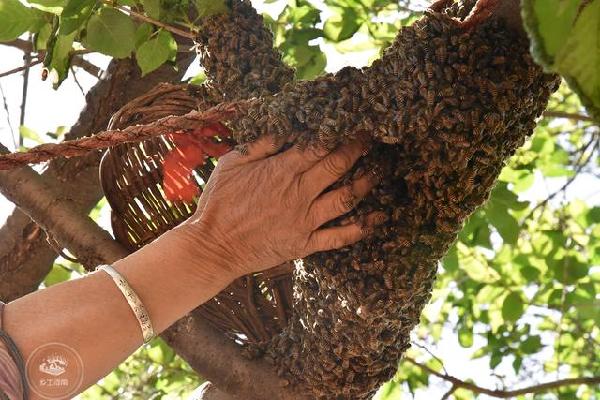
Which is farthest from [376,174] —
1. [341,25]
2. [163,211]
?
[341,25]

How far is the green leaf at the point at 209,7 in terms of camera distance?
1569 millimetres

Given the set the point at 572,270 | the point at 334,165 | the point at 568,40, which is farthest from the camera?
the point at 572,270

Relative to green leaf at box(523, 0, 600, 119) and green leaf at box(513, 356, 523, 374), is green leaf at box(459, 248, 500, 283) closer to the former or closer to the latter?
green leaf at box(513, 356, 523, 374)

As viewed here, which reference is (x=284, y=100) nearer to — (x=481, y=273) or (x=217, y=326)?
(x=217, y=326)

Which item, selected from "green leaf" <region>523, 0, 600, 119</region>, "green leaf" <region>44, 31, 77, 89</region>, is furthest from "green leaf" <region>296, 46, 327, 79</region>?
"green leaf" <region>523, 0, 600, 119</region>

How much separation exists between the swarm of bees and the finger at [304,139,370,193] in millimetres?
22

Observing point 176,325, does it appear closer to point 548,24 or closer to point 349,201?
point 349,201

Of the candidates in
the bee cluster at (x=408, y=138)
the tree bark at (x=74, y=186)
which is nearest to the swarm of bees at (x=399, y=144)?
the bee cluster at (x=408, y=138)

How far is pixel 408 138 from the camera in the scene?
4.12 ft

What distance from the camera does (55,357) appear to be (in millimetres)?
1243

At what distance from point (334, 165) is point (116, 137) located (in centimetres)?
38

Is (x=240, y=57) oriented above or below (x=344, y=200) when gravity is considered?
above

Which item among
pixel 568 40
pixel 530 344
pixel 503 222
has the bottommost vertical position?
pixel 568 40

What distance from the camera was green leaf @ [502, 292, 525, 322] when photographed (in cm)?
254
